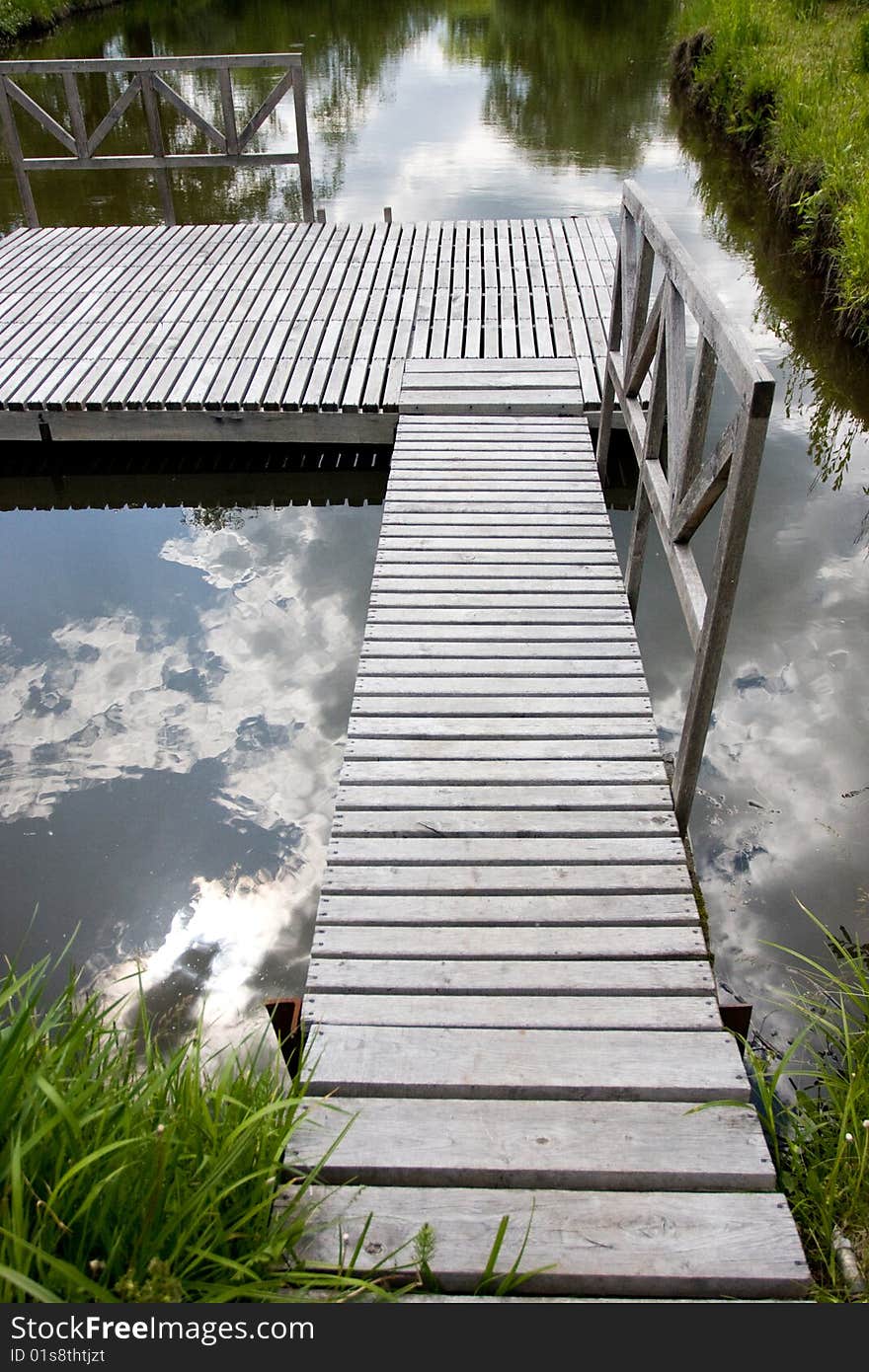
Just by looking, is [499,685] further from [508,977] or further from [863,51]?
[863,51]

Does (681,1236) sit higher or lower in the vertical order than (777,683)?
higher

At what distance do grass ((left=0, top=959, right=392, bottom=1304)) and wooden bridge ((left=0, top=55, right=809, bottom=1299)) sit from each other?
18 cm

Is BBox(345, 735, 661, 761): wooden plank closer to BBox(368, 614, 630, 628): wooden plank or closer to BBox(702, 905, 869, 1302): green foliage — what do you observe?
BBox(368, 614, 630, 628): wooden plank

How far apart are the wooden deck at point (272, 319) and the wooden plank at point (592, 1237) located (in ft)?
13.4

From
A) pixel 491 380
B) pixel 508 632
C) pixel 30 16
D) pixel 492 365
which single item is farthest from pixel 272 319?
pixel 30 16

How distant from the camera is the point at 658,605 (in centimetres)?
445

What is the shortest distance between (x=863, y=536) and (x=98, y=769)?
3.79m

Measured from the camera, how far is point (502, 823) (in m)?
2.75

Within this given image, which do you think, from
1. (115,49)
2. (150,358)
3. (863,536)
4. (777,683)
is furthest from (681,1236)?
(115,49)

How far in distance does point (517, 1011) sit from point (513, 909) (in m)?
0.31

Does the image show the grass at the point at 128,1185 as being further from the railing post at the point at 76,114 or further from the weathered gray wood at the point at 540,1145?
the railing post at the point at 76,114

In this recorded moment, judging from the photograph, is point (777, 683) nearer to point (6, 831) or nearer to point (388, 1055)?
point (388, 1055)

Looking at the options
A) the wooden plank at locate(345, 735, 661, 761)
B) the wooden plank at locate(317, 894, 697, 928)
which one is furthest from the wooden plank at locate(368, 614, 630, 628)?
the wooden plank at locate(317, 894, 697, 928)

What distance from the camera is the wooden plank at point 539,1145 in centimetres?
188
